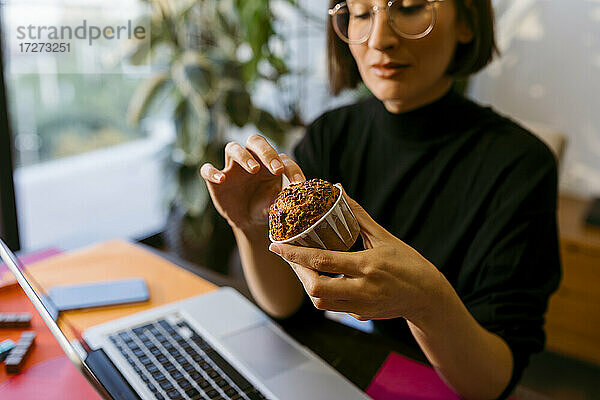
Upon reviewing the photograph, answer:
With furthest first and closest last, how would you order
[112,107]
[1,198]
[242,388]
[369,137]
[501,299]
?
[112,107]
[1,198]
[369,137]
[501,299]
[242,388]

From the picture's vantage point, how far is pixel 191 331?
921 mm

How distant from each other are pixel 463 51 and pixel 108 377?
Answer: 841mm

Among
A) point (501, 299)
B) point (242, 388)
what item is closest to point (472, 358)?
point (501, 299)

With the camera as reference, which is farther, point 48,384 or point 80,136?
point 80,136

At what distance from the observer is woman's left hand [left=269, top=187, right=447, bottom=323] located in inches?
21.7

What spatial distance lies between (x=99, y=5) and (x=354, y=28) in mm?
1150

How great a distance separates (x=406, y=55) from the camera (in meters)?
0.93

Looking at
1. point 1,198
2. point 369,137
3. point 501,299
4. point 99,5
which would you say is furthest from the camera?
point 1,198

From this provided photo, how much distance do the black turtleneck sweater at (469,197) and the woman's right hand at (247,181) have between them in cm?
29

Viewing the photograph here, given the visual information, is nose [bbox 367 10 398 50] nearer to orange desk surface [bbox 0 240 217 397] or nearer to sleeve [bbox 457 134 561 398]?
sleeve [bbox 457 134 561 398]

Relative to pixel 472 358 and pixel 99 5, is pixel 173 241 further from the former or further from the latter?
pixel 472 358

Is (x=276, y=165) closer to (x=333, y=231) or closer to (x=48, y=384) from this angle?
(x=333, y=231)

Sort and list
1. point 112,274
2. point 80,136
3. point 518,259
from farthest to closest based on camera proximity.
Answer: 1. point 80,136
2. point 112,274
3. point 518,259

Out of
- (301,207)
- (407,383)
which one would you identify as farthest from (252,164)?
(407,383)
